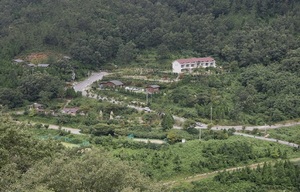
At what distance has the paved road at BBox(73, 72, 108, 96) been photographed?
3444 centimetres

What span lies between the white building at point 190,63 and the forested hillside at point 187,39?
96 centimetres

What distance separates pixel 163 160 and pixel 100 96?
447 inches

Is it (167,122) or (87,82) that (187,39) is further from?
(167,122)

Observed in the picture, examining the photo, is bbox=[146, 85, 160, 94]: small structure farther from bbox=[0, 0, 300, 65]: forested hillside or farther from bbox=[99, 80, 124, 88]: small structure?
bbox=[0, 0, 300, 65]: forested hillside

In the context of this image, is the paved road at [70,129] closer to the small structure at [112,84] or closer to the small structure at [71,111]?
the small structure at [71,111]

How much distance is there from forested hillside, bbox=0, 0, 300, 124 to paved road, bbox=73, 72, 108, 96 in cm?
146

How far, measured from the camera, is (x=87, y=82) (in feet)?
119

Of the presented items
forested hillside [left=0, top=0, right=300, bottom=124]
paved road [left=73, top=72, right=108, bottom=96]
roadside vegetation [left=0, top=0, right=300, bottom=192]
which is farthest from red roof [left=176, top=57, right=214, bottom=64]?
paved road [left=73, top=72, right=108, bottom=96]

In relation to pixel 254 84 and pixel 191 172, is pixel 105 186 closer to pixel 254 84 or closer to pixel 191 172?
pixel 191 172

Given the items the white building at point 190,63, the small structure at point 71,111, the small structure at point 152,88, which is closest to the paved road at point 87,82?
the small structure at point 71,111

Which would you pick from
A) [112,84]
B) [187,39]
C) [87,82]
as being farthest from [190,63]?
[87,82]

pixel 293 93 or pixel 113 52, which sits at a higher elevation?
pixel 113 52

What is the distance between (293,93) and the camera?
103 ft

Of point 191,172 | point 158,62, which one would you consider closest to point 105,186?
point 191,172
